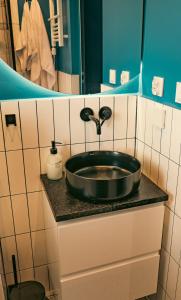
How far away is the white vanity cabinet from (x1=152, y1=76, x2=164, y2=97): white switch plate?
0.53 meters

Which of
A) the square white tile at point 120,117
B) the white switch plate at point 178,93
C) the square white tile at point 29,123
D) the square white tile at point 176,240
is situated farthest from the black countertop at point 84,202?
the white switch plate at point 178,93

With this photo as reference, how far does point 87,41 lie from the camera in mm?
1572

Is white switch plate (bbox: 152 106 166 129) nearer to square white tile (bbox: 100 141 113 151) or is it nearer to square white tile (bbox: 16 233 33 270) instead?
square white tile (bbox: 100 141 113 151)

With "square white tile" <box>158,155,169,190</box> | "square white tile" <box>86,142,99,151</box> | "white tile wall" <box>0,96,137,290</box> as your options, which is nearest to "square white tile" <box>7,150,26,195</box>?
"white tile wall" <box>0,96,137,290</box>

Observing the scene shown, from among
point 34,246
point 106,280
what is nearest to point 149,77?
point 106,280

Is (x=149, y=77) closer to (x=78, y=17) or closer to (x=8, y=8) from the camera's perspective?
(x=78, y=17)

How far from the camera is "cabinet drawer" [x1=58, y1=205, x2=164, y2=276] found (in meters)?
1.30

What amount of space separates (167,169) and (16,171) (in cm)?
77

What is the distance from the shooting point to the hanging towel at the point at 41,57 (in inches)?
55.5

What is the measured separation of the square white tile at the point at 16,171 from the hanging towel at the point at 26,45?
401 mm

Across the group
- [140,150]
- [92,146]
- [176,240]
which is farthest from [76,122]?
[176,240]

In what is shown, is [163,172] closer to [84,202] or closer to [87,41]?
[84,202]

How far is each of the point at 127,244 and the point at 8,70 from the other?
3.28 ft

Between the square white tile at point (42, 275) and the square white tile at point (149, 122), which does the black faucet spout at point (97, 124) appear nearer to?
the square white tile at point (149, 122)
